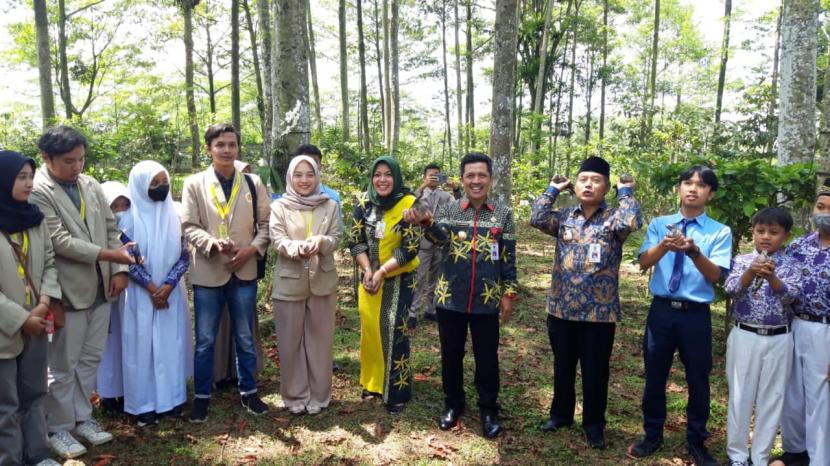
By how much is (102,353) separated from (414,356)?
2817mm

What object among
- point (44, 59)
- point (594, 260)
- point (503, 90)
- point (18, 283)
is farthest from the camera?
point (44, 59)

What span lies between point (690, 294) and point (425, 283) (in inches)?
138

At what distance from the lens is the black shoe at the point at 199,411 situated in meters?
3.90

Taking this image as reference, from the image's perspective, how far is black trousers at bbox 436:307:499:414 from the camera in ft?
12.3

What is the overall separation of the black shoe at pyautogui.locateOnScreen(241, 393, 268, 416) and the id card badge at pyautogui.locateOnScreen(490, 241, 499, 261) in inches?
84.9

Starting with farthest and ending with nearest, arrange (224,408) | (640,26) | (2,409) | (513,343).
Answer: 1. (640,26)
2. (513,343)
3. (224,408)
4. (2,409)

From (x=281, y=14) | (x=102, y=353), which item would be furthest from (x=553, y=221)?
(x=281, y=14)

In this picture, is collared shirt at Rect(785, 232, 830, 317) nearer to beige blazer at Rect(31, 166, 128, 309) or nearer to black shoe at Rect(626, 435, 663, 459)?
black shoe at Rect(626, 435, 663, 459)

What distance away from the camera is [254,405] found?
4.07 m

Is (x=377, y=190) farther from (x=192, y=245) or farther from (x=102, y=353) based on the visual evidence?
(x=102, y=353)

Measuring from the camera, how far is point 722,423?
157 inches

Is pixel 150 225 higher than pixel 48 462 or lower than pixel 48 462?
higher

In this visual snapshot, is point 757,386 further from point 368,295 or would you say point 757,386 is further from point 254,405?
point 254,405

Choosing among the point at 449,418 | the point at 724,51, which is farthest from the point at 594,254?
the point at 724,51
